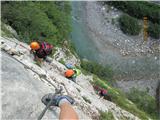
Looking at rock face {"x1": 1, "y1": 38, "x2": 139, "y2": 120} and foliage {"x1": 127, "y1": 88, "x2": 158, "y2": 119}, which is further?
foliage {"x1": 127, "y1": 88, "x2": 158, "y2": 119}

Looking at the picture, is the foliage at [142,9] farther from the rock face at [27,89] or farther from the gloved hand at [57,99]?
the gloved hand at [57,99]

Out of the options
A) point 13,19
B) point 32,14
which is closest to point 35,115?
point 13,19

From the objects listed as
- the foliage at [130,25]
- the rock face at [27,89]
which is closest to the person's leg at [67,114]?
the rock face at [27,89]

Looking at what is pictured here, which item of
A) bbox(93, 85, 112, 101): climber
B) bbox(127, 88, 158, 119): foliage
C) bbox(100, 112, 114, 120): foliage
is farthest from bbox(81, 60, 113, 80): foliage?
bbox(100, 112, 114, 120): foliage

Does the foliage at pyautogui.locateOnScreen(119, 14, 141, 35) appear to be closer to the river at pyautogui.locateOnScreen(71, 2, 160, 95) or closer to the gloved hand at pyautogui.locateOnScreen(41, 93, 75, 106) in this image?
the river at pyautogui.locateOnScreen(71, 2, 160, 95)

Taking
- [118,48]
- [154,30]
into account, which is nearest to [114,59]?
[118,48]
